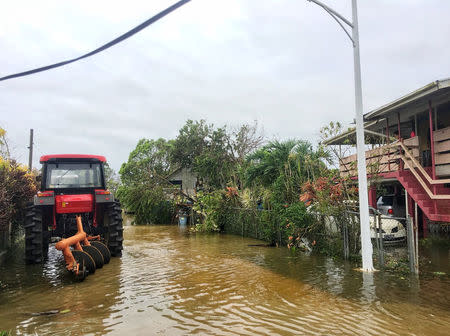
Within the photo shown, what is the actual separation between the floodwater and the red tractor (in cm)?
61

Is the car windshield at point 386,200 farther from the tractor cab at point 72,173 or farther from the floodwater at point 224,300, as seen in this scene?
the tractor cab at point 72,173

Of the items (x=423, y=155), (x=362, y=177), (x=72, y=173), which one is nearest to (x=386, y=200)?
(x=423, y=155)

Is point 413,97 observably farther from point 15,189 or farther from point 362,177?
point 15,189

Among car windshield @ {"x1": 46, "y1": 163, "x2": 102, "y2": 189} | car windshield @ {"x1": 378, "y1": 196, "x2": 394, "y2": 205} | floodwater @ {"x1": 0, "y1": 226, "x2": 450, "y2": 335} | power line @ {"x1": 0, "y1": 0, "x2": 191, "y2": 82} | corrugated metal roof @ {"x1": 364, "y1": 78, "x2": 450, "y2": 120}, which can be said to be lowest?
floodwater @ {"x1": 0, "y1": 226, "x2": 450, "y2": 335}

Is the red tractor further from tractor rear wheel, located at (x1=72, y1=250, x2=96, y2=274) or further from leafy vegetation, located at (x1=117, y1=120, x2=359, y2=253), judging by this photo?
leafy vegetation, located at (x1=117, y1=120, x2=359, y2=253)

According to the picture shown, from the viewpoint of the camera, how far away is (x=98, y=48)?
3240mm

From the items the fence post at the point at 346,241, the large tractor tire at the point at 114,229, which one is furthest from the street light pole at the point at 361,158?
the large tractor tire at the point at 114,229

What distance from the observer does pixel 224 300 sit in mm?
5641

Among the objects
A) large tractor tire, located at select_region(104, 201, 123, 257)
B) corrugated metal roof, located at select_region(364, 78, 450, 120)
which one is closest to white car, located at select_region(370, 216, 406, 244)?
corrugated metal roof, located at select_region(364, 78, 450, 120)

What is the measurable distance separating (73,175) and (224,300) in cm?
609

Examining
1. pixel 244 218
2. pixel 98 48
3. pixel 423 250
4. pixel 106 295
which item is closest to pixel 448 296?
pixel 423 250

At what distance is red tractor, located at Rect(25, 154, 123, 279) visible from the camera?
330 inches

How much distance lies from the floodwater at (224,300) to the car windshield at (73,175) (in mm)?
2140

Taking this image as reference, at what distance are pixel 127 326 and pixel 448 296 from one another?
507 centimetres
